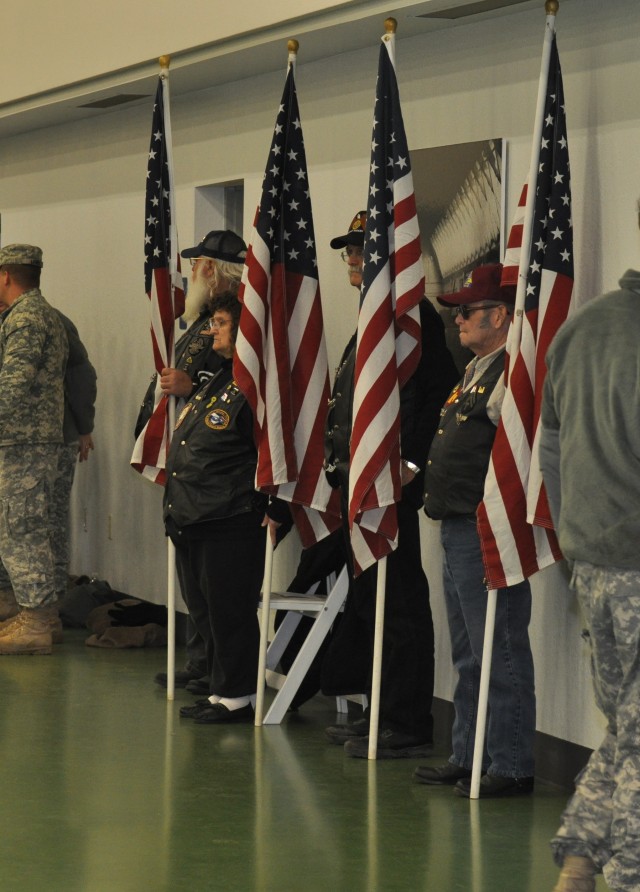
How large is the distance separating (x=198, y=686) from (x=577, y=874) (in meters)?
3.49

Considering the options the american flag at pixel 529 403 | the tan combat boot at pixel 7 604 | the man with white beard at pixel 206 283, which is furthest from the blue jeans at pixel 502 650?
the tan combat boot at pixel 7 604

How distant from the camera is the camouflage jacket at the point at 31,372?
24.8 feet

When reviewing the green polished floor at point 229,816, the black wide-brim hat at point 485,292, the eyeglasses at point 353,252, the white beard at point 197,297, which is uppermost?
the eyeglasses at point 353,252

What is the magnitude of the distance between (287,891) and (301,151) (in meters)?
3.16

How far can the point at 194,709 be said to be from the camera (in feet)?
20.7

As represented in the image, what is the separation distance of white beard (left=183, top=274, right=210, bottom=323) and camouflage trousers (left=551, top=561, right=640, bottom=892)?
3411 mm

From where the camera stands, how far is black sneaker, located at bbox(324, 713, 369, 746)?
19.5 feet

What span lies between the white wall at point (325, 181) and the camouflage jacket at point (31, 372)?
3.41 ft

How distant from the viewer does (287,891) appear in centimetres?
406

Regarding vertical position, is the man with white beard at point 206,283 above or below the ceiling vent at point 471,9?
below

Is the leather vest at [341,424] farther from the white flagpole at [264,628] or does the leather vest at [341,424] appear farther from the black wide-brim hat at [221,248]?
the black wide-brim hat at [221,248]

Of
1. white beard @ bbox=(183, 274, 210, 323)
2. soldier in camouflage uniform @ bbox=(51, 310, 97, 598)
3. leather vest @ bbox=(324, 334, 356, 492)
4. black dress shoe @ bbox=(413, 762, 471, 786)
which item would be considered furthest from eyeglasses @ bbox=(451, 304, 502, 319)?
soldier in camouflage uniform @ bbox=(51, 310, 97, 598)

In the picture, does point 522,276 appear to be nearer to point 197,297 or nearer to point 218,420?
point 218,420

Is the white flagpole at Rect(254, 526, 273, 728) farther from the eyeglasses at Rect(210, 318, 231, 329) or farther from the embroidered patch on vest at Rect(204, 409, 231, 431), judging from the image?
the eyeglasses at Rect(210, 318, 231, 329)
